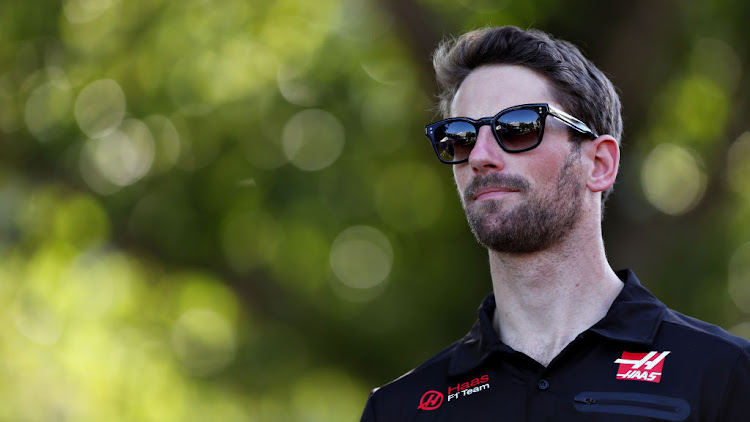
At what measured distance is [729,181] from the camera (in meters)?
8.00

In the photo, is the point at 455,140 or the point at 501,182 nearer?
the point at 501,182

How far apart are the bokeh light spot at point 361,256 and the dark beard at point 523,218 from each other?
18.3 ft

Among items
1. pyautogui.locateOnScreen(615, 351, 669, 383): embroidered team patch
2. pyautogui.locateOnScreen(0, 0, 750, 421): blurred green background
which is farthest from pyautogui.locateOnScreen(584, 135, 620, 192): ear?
pyautogui.locateOnScreen(0, 0, 750, 421): blurred green background

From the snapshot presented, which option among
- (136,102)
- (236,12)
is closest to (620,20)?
(236,12)

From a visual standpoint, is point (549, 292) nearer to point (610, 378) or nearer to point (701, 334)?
point (610, 378)

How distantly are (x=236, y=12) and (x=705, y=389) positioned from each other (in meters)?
7.40

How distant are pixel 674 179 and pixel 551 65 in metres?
5.69

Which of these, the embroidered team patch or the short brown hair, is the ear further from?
the embroidered team patch

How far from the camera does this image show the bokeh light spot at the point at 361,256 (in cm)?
846

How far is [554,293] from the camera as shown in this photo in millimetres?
2873

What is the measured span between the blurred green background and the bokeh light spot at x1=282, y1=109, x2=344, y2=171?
2cm

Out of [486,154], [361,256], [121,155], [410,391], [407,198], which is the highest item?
[486,154]

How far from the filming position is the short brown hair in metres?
3.04

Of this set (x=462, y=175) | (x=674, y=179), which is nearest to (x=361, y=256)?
(x=674, y=179)
